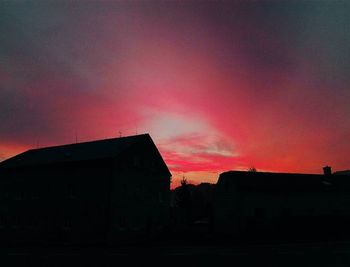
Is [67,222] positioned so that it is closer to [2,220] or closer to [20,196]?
[20,196]

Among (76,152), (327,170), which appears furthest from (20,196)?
(327,170)

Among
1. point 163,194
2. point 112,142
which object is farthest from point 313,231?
point 112,142

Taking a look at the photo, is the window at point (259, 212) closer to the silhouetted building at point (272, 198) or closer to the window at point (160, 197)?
the silhouetted building at point (272, 198)

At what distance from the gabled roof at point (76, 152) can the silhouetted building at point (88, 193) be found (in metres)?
0.13

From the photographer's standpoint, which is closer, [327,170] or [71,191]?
[71,191]

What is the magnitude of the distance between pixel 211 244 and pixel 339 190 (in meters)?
30.1

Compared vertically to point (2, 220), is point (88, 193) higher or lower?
higher

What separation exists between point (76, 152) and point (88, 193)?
778 cm

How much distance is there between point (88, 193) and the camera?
42.0 meters

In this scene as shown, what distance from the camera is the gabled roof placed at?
44062 millimetres

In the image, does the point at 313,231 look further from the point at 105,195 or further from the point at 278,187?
the point at 105,195

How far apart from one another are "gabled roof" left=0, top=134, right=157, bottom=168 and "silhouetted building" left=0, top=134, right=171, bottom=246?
0.13m

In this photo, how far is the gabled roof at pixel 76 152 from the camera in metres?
44.1

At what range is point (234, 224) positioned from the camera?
49656 millimetres
